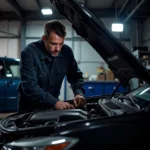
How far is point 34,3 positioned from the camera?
8438 mm

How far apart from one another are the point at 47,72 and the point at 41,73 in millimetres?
69

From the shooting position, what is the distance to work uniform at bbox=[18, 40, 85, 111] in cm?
192

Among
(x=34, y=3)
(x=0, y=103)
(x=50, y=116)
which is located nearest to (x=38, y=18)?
(x=34, y=3)

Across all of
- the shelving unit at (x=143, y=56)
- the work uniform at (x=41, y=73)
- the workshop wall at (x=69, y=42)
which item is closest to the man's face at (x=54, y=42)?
the work uniform at (x=41, y=73)

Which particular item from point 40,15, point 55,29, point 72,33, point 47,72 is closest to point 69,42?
point 72,33

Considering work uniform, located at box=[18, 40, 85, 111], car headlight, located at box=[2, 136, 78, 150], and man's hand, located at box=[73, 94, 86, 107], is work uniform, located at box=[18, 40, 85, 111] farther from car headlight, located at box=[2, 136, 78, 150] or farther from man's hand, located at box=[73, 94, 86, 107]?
car headlight, located at box=[2, 136, 78, 150]

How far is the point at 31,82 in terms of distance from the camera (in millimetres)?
1891

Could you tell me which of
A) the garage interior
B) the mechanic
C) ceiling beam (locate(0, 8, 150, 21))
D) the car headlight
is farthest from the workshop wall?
the car headlight

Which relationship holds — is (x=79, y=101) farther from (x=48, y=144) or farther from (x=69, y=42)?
(x=69, y=42)

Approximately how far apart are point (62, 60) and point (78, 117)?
770 mm

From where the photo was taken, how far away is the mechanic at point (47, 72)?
1.85m

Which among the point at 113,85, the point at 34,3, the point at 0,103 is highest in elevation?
the point at 34,3

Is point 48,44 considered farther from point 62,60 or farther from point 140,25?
point 140,25

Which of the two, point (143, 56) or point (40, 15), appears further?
point (40, 15)
